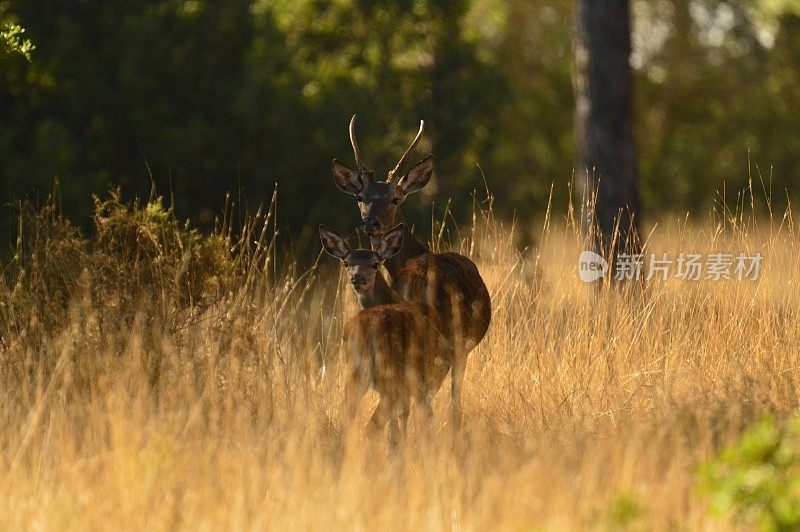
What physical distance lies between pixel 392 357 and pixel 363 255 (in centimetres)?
66

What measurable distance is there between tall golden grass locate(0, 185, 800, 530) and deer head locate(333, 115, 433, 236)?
64 centimetres

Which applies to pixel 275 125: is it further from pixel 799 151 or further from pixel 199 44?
pixel 799 151

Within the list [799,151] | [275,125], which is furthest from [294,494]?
[799,151]

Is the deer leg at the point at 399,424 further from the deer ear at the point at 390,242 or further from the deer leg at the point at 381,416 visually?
the deer ear at the point at 390,242

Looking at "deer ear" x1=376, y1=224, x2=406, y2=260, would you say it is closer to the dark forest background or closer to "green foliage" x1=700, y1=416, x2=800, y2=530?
the dark forest background

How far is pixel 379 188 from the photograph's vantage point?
26.3 ft

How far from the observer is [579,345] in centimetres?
792

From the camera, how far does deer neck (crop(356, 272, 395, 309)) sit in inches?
276

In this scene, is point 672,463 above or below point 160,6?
below

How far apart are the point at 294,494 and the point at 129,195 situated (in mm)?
7026

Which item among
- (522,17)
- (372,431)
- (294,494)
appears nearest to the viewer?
(294,494)

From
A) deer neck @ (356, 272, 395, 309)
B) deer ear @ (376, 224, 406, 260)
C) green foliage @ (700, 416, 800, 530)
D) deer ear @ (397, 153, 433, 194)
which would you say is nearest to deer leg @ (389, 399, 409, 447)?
deer neck @ (356, 272, 395, 309)

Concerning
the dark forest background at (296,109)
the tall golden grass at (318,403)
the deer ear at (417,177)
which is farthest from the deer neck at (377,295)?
the dark forest background at (296,109)

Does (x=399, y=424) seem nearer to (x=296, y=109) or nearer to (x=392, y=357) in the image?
(x=392, y=357)
